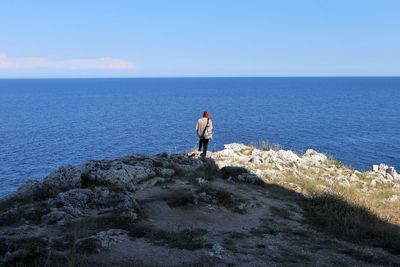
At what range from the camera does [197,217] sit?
15055 mm

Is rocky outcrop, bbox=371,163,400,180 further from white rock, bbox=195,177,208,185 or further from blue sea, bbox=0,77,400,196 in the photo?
blue sea, bbox=0,77,400,196

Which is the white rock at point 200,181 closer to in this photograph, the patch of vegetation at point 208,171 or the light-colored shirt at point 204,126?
the patch of vegetation at point 208,171

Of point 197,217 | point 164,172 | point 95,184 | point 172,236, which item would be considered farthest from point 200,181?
point 172,236

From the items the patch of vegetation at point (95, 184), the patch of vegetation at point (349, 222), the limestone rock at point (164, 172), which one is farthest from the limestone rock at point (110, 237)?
the limestone rock at point (164, 172)

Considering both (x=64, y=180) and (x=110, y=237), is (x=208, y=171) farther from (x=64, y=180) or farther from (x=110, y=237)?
(x=110, y=237)

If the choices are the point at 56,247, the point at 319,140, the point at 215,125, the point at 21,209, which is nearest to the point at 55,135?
the point at 215,125

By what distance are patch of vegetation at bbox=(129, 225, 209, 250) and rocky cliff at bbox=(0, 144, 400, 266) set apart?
31 mm

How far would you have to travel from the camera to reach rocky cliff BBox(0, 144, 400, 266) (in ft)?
37.9

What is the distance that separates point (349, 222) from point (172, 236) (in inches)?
264

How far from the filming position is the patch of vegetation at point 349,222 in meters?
14.0

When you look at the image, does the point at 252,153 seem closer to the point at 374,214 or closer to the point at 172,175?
the point at 172,175

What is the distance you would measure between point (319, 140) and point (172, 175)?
159ft

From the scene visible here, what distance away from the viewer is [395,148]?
58969mm

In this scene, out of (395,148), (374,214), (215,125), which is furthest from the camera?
(215,125)
